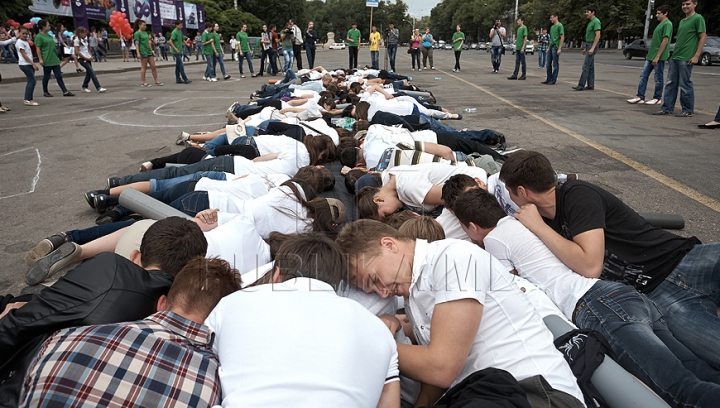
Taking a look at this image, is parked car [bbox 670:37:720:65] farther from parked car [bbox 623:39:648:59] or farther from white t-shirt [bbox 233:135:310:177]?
white t-shirt [bbox 233:135:310:177]

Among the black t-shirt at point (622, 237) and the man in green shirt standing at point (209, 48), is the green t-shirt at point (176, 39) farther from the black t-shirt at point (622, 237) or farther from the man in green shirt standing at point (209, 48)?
the black t-shirt at point (622, 237)

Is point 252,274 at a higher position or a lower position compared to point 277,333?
lower

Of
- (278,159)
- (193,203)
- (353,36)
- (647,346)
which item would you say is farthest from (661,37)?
(353,36)

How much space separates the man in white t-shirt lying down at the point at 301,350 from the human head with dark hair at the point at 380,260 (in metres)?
0.24

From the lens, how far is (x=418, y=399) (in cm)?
178

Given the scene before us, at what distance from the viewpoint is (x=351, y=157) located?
506 cm

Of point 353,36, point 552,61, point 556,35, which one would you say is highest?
point 353,36

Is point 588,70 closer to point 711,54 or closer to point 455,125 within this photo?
point 455,125

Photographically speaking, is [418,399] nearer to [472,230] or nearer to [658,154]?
[472,230]

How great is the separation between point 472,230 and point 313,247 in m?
1.19

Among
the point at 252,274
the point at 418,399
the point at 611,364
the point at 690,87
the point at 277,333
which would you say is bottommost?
the point at 418,399

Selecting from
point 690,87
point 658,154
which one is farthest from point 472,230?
point 690,87

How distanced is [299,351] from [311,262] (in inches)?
18.2

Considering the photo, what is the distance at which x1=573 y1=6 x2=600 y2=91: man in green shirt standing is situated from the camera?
1127 cm
